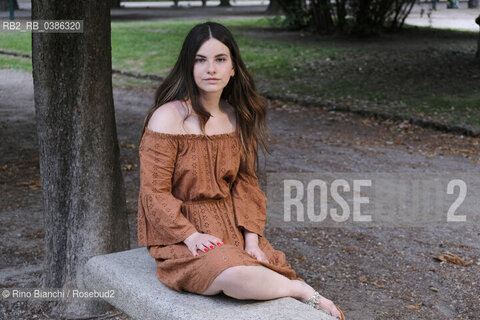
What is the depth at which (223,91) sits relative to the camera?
3.47 m

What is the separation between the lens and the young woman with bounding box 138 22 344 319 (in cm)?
302

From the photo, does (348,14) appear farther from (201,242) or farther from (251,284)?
(251,284)

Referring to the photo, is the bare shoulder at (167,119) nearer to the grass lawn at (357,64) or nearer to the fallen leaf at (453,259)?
the fallen leaf at (453,259)

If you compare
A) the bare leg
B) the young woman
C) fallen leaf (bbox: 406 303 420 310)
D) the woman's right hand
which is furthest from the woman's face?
fallen leaf (bbox: 406 303 420 310)

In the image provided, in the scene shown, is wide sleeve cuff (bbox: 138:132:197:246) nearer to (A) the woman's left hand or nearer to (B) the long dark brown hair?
(B) the long dark brown hair

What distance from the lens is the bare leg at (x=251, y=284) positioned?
2.85 m

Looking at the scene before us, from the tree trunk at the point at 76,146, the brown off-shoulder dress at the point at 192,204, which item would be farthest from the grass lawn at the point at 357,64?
the brown off-shoulder dress at the point at 192,204

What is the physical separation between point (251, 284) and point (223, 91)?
106cm

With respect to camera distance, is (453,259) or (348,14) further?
(348,14)

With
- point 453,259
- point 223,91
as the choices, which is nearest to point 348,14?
point 453,259

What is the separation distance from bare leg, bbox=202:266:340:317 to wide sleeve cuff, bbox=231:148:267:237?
38 centimetres

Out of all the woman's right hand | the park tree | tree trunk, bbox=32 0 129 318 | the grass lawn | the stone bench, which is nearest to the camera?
the stone bench

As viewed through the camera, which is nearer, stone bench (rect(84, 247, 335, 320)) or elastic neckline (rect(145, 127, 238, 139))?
stone bench (rect(84, 247, 335, 320))

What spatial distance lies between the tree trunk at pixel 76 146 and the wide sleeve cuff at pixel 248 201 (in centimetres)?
114
